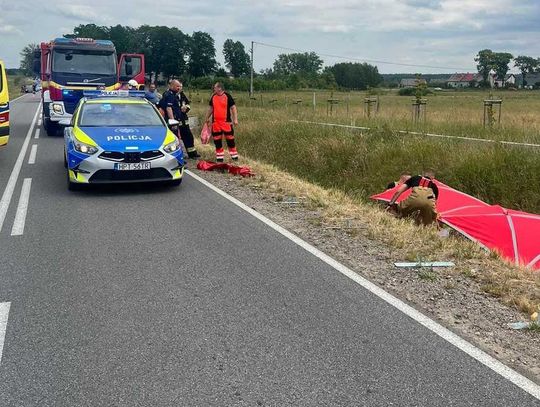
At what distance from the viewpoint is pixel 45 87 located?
64.7 feet

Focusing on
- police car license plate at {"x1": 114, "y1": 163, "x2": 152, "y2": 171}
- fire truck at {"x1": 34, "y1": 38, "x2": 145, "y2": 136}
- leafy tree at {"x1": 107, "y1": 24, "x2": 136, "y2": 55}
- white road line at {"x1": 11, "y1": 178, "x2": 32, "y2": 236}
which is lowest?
white road line at {"x1": 11, "y1": 178, "x2": 32, "y2": 236}

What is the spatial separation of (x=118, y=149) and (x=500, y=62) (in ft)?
382

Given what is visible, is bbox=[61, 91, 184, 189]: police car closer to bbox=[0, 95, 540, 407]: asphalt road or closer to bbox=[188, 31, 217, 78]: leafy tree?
bbox=[0, 95, 540, 407]: asphalt road

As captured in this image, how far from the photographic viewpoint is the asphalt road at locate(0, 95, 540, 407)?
11.1ft

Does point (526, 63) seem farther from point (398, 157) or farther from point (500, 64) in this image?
point (398, 157)

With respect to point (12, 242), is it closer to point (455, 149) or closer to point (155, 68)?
point (455, 149)

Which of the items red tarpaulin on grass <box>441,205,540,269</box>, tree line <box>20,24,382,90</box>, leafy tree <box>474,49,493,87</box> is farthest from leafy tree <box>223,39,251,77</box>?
red tarpaulin on grass <box>441,205,540,269</box>

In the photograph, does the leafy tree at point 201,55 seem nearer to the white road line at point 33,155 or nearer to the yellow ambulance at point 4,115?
the white road line at point 33,155

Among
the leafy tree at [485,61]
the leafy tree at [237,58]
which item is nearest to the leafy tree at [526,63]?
the leafy tree at [485,61]

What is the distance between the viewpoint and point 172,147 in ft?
32.1

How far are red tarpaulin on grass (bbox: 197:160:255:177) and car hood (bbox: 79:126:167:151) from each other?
6.98 feet

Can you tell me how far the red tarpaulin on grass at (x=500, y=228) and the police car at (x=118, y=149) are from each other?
4622 millimetres

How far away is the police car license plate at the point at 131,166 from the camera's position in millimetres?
9156

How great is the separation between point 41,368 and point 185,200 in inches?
225
